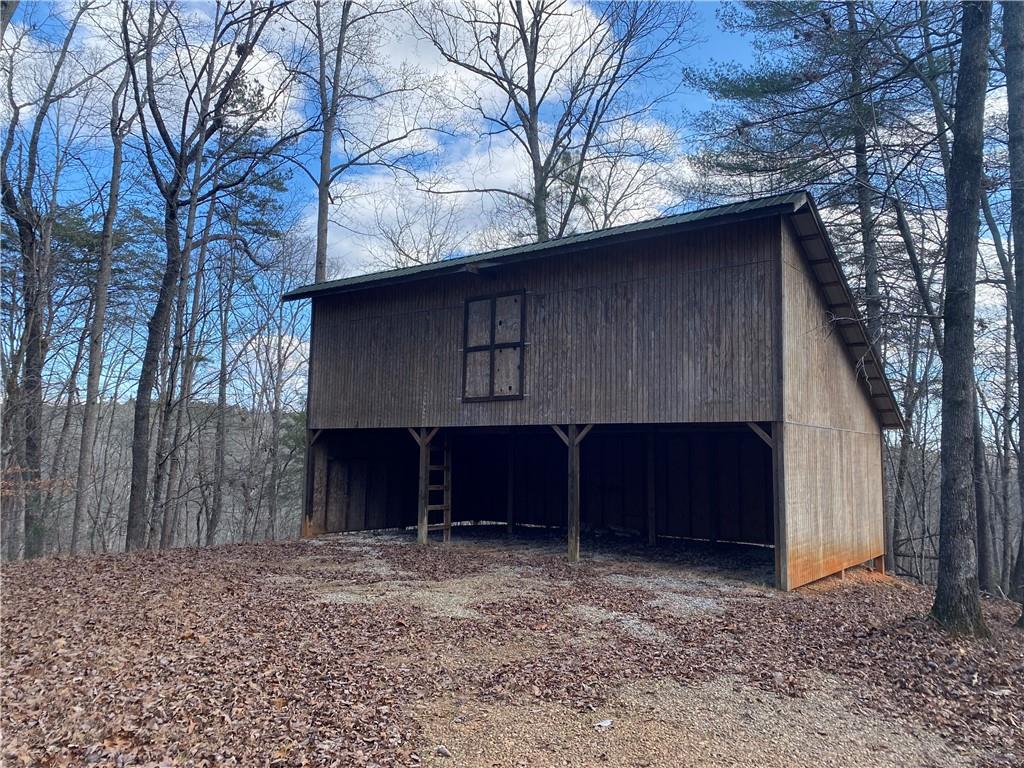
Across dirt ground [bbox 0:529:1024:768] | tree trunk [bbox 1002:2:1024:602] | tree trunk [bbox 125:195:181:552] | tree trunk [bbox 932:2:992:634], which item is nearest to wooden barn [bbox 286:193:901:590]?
tree trunk [bbox 932:2:992:634]

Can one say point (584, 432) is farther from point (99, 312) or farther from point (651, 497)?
point (99, 312)

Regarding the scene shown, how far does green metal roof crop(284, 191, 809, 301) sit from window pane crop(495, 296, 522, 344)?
717 mm

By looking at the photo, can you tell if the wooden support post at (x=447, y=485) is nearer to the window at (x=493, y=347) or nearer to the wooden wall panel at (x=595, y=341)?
the wooden wall panel at (x=595, y=341)

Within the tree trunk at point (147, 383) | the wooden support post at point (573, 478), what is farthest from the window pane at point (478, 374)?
the tree trunk at point (147, 383)

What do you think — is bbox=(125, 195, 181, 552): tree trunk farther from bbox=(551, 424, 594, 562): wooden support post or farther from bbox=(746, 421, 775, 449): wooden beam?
bbox=(746, 421, 775, 449): wooden beam

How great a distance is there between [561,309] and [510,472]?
5824 mm

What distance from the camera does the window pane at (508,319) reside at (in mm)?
11719

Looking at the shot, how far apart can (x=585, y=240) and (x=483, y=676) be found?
23.1 feet

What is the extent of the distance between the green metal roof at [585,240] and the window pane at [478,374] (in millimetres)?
1561

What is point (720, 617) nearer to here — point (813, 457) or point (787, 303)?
point (813, 457)

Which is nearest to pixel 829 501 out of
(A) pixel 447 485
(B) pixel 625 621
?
(B) pixel 625 621

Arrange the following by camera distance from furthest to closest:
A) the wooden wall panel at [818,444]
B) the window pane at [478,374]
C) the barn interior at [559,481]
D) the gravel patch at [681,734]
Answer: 1. the barn interior at [559,481]
2. the window pane at [478,374]
3. the wooden wall panel at [818,444]
4. the gravel patch at [681,734]

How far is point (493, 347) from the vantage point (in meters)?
11.9

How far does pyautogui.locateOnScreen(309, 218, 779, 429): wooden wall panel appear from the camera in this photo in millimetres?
9453
